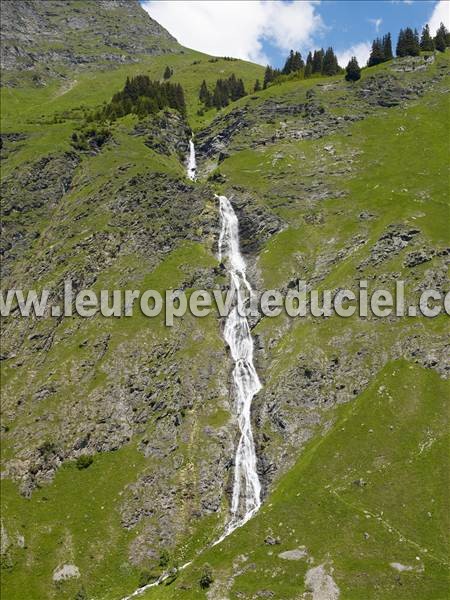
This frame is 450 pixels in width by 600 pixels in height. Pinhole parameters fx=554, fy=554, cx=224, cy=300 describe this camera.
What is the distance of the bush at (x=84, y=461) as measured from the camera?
65500mm

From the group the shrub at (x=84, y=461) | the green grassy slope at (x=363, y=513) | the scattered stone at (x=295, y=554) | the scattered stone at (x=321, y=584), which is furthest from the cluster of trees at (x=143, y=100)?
the scattered stone at (x=321, y=584)

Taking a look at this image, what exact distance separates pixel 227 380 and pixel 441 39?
125240 millimetres

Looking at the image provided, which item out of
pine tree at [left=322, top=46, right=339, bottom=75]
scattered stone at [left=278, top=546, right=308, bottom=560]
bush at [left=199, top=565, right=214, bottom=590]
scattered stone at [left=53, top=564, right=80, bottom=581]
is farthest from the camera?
pine tree at [left=322, top=46, right=339, bottom=75]

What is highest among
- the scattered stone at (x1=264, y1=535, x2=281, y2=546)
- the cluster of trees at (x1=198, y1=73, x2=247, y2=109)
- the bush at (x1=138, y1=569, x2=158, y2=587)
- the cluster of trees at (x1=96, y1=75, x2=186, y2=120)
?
Answer: the cluster of trees at (x1=198, y1=73, x2=247, y2=109)

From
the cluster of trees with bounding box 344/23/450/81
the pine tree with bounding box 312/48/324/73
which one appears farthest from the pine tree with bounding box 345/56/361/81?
the pine tree with bounding box 312/48/324/73

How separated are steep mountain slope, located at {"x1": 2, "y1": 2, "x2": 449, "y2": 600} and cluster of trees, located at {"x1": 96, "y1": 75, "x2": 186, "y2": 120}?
20965mm

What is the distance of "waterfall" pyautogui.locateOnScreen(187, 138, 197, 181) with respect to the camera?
5167 inches

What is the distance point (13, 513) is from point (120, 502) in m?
12.1

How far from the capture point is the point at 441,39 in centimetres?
14875

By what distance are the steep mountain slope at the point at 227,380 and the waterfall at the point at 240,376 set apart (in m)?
1.32

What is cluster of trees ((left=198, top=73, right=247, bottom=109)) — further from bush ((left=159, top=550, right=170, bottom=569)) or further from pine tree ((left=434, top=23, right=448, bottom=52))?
bush ((left=159, top=550, right=170, bottom=569))

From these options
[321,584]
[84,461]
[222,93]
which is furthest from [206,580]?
[222,93]

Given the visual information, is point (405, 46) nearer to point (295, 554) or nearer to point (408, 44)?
point (408, 44)

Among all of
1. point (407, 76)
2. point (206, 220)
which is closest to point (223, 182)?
point (206, 220)
